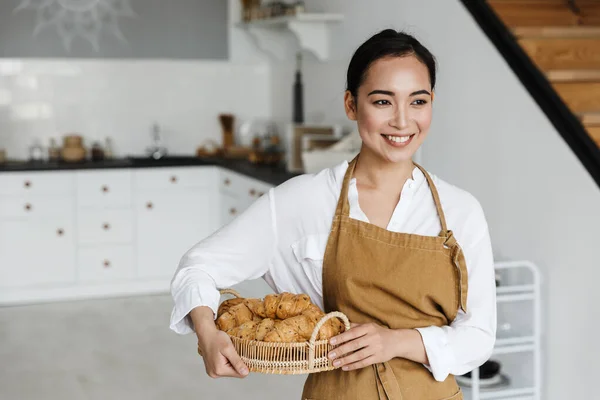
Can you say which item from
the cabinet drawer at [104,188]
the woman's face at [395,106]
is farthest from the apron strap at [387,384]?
the cabinet drawer at [104,188]

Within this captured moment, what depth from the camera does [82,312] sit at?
19.3ft

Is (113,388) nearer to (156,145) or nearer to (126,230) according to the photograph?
(126,230)

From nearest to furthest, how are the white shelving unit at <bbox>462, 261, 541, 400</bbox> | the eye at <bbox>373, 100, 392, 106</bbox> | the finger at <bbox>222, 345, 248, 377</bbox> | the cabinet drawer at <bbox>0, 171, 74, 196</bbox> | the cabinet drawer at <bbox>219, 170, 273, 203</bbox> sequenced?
the finger at <bbox>222, 345, 248, 377</bbox> → the eye at <bbox>373, 100, 392, 106</bbox> → the white shelving unit at <bbox>462, 261, 541, 400</bbox> → the cabinet drawer at <bbox>219, 170, 273, 203</bbox> → the cabinet drawer at <bbox>0, 171, 74, 196</bbox>

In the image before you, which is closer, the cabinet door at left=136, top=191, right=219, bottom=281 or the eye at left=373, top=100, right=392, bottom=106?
the eye at left=373, top=100, right=392, bottom=106

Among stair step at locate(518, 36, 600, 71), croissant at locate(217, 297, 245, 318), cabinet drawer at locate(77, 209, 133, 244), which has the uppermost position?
stair step at locate(518, 36, 600, 71)

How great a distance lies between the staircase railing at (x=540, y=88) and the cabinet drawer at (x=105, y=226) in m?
3.33

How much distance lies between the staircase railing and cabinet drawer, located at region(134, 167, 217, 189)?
Answer: 3100mm

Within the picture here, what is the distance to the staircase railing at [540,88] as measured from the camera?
3.01 meters

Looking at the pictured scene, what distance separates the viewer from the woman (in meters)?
1.54

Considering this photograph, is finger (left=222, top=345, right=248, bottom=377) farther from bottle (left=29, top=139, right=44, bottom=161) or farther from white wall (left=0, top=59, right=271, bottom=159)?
white wall (left=0, top=59, right=271, bottom=159)

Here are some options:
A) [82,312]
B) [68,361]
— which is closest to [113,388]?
[68,361]

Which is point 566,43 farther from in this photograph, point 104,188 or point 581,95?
point 104,188

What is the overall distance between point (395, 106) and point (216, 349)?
525 mm

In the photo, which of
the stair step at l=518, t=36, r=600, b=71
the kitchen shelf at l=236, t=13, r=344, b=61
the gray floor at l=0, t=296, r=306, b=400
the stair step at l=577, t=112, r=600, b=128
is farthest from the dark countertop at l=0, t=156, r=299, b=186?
the stair step at l=577, t=112, r=600, b=128
